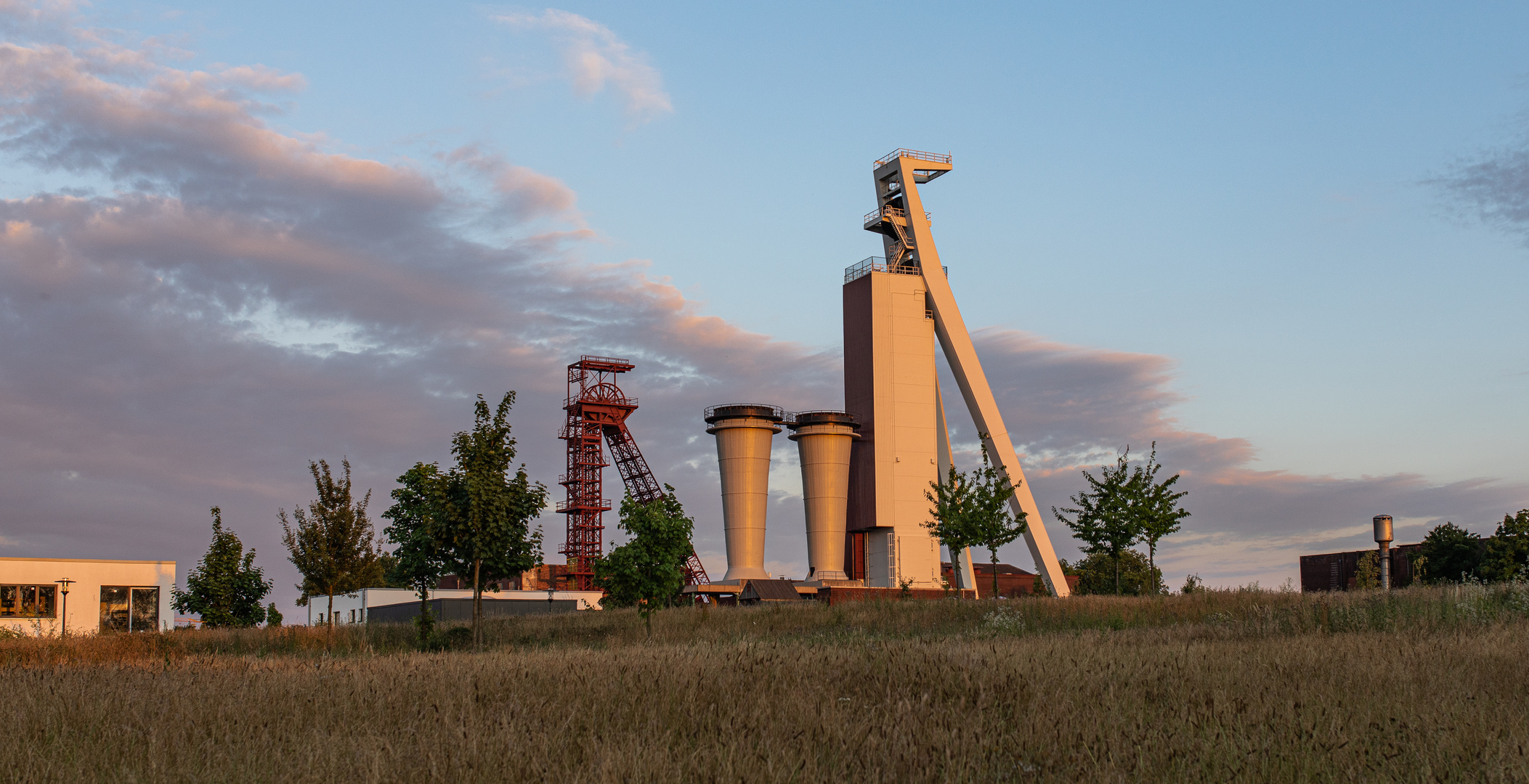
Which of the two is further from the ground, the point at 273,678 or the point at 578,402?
the point at 578,402

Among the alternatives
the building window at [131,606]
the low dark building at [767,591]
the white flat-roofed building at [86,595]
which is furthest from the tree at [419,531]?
the low dark building at [767,591]

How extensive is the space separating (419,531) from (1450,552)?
52955 millimetres

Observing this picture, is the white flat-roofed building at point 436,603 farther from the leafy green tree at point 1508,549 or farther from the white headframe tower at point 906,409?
A: the leafy green tree at point 1508,549

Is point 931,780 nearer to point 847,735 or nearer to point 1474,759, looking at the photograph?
point 847,735

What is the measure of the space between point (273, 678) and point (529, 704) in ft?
12.9

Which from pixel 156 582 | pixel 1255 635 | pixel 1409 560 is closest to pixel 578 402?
pixel 156 582

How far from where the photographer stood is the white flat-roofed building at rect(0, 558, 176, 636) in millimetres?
53781

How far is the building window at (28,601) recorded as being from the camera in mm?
53719

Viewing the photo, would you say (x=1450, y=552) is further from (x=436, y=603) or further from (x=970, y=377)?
(x=436, y=603)

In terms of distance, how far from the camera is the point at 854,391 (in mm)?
78562

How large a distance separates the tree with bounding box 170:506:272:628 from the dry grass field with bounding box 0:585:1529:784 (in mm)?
35953

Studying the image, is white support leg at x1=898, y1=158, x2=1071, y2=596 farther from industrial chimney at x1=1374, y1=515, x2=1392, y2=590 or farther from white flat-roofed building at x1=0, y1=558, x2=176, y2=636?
white flat-roofed building at x1=0, y1=558, x2=176, y2=636

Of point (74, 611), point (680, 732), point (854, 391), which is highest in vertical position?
point (854, 391)

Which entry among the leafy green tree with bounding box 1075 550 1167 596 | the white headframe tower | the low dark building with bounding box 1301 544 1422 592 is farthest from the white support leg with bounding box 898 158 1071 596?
the low dark building with bounding box 1301 544 1422 592
